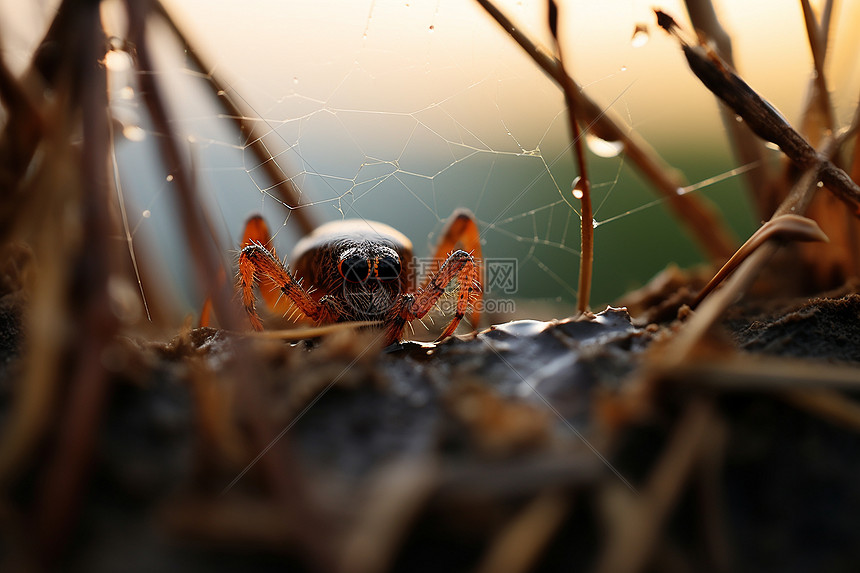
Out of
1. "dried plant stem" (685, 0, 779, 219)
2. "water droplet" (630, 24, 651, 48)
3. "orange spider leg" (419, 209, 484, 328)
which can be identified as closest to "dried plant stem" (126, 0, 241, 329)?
"water droplet" (630, 24, 651, 48)

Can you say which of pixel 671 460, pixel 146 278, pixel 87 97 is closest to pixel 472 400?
pixel 671 460

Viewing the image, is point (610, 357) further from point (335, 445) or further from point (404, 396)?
point (335, 445)

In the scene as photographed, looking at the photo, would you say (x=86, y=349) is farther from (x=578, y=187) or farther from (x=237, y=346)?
(x=578, y=187)

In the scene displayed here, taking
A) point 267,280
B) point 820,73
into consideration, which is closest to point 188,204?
point 267,280

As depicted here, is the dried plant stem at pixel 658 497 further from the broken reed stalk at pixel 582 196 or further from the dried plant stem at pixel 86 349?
the broken reed stalk at pixel 582 196

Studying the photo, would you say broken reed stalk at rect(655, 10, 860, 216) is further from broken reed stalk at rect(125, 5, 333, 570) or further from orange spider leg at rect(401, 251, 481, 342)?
broken reed stalk at rect(125, 5, 333, 570)

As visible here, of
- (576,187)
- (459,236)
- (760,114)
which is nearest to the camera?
(760,114)
